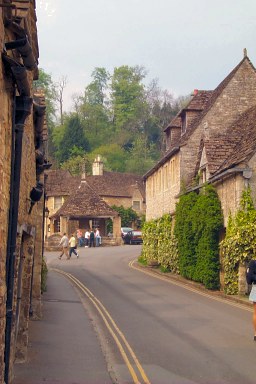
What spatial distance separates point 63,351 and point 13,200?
4.80 metres

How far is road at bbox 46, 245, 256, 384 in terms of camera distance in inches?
406

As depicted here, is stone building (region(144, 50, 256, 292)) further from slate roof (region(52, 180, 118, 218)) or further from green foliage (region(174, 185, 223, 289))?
slate roof (region(52, 180, 118, 218))

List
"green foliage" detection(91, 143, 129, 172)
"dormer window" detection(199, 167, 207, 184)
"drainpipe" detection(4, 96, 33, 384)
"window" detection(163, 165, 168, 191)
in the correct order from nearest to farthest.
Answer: "drainpipe" detection(4, 96, 33, 384), "dormer window" detection(199, 167, 207, 184), "window" detection(163, 165, 168, 191), "green foliage" detection(91, 143, 129, 172)

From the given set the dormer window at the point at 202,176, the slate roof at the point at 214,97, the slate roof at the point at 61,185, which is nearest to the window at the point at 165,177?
the slate roof at the point at 214,97

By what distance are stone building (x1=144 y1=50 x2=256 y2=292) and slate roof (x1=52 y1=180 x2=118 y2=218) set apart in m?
17.1

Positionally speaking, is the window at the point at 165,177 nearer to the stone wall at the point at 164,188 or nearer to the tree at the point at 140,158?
the stone wall at the point at 164,188

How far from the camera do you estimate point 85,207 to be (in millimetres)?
59250

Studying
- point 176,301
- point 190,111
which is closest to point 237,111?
point 190,111

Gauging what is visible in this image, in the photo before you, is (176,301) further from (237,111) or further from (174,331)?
(237,111)

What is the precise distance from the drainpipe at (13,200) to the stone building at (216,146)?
621 inches

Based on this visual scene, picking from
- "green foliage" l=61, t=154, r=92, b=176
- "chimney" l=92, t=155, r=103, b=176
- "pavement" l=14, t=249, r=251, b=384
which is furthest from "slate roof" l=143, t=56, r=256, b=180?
"green foliage" l=61, t=154, r=92, b=176

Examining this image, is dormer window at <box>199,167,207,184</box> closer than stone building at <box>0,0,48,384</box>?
No

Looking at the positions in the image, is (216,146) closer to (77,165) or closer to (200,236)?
(200,236)

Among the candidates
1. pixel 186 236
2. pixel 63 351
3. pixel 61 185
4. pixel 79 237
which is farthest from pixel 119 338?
pixel 61 185
